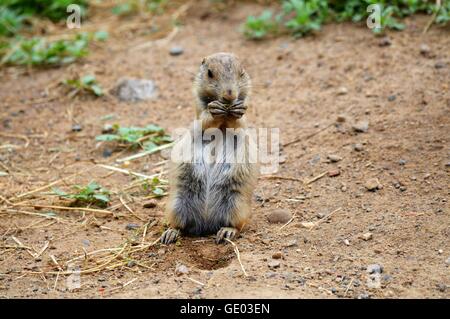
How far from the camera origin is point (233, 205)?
5.04 m

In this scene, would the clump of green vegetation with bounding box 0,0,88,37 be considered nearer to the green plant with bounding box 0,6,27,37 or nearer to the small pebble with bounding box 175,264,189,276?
the green plant with bounding box 0,6,27,37

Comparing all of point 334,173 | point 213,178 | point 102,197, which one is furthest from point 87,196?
point 334,173

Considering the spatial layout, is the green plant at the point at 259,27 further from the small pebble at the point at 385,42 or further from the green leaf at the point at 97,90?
the green leaf at the point at 97,90

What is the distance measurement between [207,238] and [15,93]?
4.01 metres

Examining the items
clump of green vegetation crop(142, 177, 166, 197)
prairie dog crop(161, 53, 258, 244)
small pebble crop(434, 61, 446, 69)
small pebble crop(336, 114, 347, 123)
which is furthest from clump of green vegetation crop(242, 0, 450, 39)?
prairie dog crop(161, 53, 258, 244)

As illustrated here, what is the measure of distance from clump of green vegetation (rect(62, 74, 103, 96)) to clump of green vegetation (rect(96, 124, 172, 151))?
1.04 metres

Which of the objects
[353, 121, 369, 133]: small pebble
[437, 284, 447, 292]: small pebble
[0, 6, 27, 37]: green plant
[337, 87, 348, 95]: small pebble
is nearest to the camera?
[437, 284, 447, 292]: small pebble

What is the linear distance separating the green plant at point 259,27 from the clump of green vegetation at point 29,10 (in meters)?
2.94

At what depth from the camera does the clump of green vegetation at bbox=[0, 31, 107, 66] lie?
852 centimetres

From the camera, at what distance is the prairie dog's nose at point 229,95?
470 centimetres

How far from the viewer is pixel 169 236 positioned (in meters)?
4.98

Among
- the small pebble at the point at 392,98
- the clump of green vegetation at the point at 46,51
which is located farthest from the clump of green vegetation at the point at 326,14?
the clump of green vegetation at the point at 46,51

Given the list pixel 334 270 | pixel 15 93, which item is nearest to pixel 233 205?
pixel 334 270
